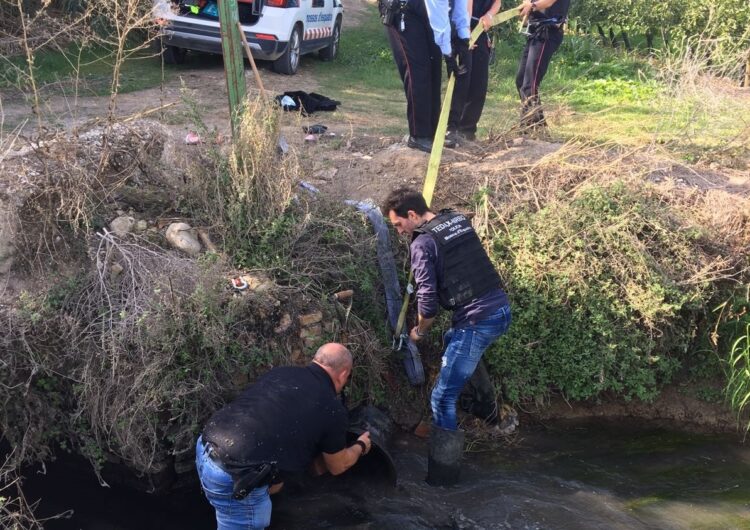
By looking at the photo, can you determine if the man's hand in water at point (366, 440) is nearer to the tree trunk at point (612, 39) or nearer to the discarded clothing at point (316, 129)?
the discarded clothing at point (316, 129)

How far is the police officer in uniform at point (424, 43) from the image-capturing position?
5844 millimetres

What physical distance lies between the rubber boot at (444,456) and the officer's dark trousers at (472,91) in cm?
324

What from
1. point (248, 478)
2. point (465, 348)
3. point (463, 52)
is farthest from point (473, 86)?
point (248, 478)

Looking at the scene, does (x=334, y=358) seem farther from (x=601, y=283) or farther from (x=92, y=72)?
(x=92, y=72)

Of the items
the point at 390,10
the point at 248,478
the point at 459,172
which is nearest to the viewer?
the point at 248,478

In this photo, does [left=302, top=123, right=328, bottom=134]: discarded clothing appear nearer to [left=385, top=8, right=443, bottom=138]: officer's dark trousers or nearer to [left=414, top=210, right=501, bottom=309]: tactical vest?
[left=385, top=8, right=443, bottom=138]: officer's dark trousers

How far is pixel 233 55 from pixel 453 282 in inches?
104

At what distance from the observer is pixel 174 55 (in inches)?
432

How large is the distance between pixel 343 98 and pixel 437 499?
655cm

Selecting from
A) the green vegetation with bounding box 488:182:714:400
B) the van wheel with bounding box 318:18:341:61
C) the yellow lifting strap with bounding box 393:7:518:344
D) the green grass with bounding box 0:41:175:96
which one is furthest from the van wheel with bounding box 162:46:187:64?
the green vegetation with bounding box 488:182:714:400

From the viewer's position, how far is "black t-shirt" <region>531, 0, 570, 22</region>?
7027mm

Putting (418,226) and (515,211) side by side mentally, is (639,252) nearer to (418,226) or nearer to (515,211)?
(515,211)

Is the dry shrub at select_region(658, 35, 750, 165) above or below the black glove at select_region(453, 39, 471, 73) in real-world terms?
below

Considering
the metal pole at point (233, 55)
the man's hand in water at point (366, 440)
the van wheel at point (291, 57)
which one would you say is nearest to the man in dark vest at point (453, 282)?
the man's hand in water at point (366, 440)
